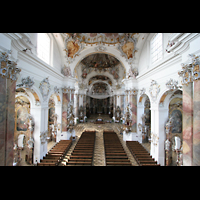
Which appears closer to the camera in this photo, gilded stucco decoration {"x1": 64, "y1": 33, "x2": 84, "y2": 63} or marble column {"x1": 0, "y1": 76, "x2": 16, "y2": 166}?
marble column {"x1": 0, "y1": 76, "x2": 16, "y2": 166}

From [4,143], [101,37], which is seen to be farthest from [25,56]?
[101,37]

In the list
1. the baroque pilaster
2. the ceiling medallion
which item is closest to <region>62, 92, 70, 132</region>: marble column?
the ceiling medallion

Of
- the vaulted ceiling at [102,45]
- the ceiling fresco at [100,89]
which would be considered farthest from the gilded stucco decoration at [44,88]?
the ceiling fresco at [100,89]

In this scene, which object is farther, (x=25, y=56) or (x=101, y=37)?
(x=101, y=37)

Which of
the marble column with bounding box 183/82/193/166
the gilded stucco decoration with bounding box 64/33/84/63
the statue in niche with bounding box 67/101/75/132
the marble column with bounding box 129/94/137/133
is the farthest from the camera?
the statue in niche with bounding box 67/101/75/132

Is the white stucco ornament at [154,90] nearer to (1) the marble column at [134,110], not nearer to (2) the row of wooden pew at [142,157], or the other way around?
(1) the marble column at [134,110]

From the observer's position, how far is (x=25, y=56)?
5.86 m

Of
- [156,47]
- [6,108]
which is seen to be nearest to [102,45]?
[156,47]

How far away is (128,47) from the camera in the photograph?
454 inches

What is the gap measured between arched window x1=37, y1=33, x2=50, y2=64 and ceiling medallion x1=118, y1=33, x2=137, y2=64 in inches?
293

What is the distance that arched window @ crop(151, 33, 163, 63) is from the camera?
26.3 feet

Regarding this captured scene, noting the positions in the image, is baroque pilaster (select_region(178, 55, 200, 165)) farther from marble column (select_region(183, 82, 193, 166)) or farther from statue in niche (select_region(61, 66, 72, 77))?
statue in niche (select_region(61, 66, 72, 77))
